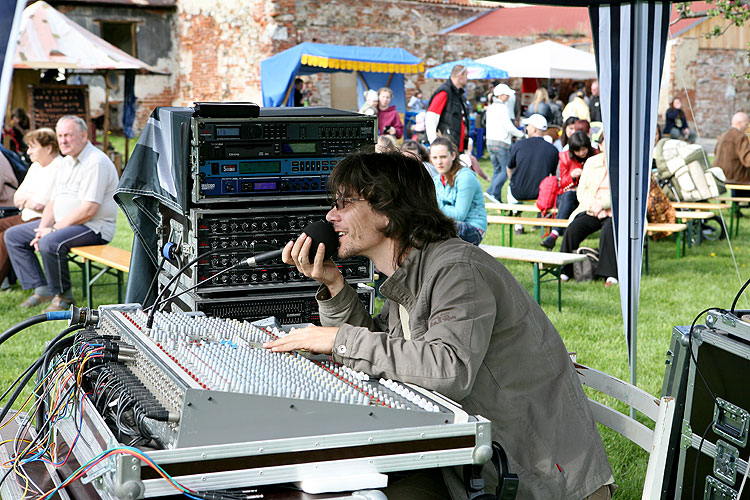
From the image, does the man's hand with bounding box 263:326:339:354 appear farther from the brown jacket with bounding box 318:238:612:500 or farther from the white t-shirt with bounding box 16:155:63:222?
the white t-shirt with bounding box 16:155:63:222

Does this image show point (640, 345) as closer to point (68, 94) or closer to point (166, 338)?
point (166, 338)

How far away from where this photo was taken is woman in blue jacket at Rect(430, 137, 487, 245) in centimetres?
674

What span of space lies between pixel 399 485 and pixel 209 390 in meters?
0.58

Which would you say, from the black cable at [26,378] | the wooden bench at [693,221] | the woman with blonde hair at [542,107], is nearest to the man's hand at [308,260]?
the black cable at [26,378]

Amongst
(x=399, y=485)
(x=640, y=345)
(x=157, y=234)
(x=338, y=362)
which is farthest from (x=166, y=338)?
(x=640, y=345)

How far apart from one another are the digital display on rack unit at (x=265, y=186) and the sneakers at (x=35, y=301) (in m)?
4.71

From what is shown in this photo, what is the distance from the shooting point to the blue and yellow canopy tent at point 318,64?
15.1 m

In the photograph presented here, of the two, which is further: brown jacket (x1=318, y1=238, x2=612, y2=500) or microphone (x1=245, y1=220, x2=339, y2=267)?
microphone (x1=245, y1=220, x2=339, y2=267)

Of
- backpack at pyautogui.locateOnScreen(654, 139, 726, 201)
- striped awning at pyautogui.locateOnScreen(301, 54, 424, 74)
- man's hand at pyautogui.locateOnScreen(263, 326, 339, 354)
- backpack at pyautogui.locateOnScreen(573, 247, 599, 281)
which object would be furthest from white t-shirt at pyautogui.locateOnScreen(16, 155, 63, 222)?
striped awning at pyautogui.locateOnScreen(301, 54, 424, 74)

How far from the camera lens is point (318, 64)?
1534 centimetres

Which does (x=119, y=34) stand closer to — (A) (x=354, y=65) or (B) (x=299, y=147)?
(A) (x=354, y=65)

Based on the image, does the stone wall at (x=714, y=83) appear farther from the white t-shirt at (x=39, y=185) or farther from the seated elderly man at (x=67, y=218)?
the seated elderly man at (x=67, y=218)

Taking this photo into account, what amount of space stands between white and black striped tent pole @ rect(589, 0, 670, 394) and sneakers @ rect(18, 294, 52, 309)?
4990 millimetres

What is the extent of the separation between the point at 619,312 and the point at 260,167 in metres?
4.69
